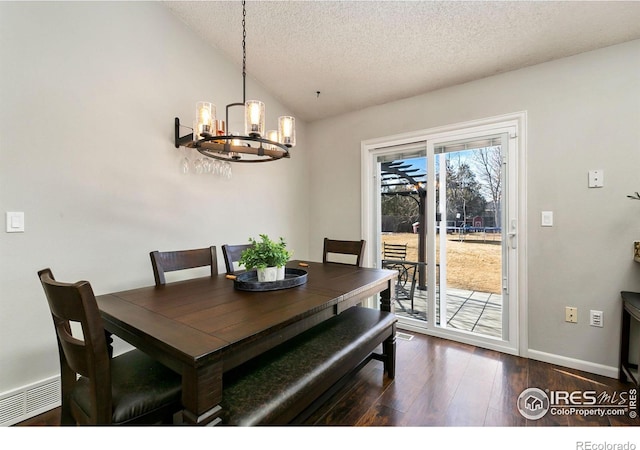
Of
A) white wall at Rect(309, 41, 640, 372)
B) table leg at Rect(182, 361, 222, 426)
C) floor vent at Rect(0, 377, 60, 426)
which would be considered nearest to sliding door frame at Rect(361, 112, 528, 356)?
white wall at Rect(309, 41, 640, 372)

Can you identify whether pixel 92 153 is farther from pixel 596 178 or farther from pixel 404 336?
pixel 596 178

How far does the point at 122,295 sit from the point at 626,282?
3.26m

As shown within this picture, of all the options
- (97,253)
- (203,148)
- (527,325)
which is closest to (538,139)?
(527,325)

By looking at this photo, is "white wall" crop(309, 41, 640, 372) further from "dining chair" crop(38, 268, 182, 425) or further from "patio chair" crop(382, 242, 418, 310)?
"dining chair" crop(38, 268, 182, 425)

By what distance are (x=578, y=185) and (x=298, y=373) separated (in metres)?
2.43

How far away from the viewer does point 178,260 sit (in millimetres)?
1997

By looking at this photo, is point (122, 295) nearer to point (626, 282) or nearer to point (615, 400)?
point (615, 400)

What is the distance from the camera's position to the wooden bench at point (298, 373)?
110cm

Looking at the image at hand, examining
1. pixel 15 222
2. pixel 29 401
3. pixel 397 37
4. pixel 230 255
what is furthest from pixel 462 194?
pixel 29 401

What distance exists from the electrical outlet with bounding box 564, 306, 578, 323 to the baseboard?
0.99 feet

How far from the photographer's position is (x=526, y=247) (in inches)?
95.0

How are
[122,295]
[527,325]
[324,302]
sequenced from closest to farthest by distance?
[324,302] → [122,295] → [527,325]

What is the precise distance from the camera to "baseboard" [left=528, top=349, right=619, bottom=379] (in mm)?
2119

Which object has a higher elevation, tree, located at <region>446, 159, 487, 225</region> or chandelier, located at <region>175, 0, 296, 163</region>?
chandelier, located at <region>175, 0, 296, 163</region>
